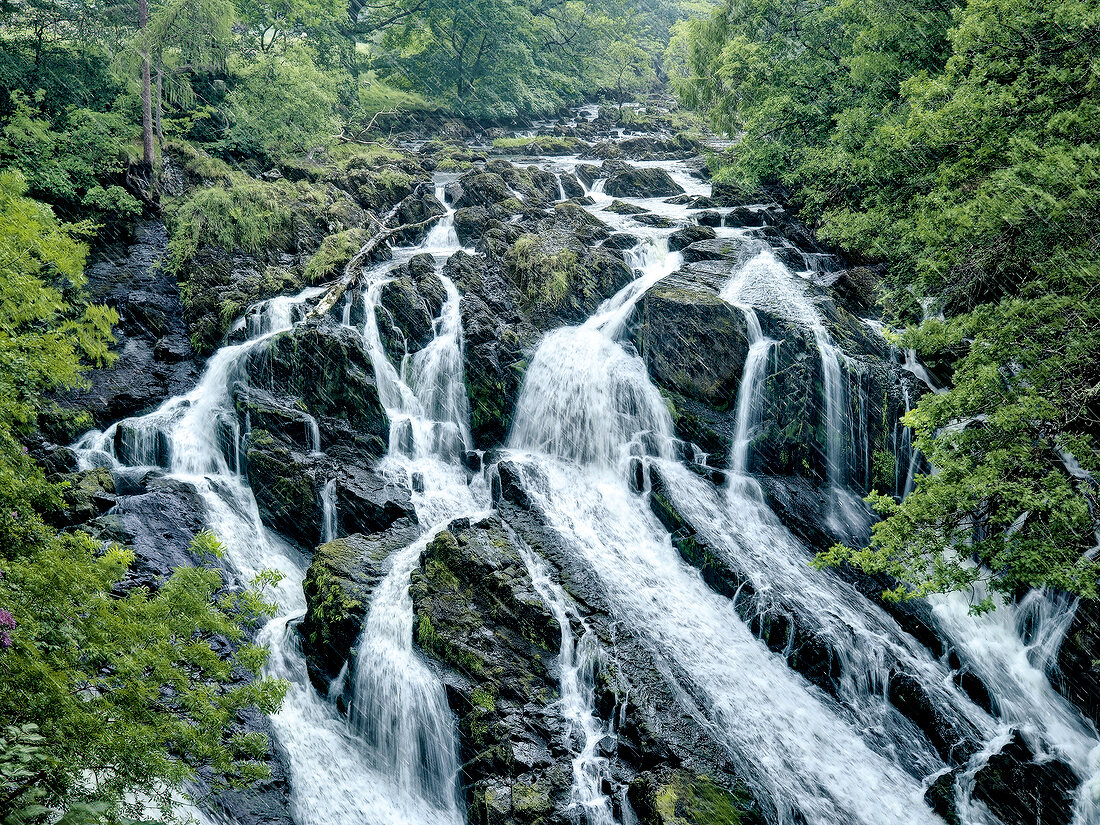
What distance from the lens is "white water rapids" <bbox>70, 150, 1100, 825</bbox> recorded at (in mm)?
9664

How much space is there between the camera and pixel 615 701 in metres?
9.95

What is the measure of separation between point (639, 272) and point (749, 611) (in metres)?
11.7

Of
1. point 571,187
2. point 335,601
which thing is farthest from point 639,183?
point 335,601

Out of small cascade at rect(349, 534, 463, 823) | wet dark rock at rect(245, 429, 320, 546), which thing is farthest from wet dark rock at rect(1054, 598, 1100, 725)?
wet dark rock at rect(245, 429, 320, 546)

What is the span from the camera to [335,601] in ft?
36.5

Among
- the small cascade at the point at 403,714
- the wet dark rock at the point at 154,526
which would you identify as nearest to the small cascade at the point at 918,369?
the small cascade at the point at 403,714

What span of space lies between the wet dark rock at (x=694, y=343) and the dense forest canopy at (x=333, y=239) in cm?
432

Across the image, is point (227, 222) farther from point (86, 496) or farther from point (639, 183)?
point (639, 183)

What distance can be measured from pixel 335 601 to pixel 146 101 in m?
19.0

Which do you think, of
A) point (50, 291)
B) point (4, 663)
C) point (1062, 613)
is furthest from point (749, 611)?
→ point (50, 291)

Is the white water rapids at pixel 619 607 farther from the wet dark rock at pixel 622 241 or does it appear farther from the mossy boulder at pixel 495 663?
the wet dark rock at pixel 622 241

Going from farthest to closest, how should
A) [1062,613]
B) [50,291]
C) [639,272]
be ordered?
[639,272] < [1062,613] < [50,291]

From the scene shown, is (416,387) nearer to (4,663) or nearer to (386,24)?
(4,663)

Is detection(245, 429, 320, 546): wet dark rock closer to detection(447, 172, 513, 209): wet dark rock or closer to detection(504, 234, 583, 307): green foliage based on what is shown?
detection(504, 234, 583, 307): green foliage
